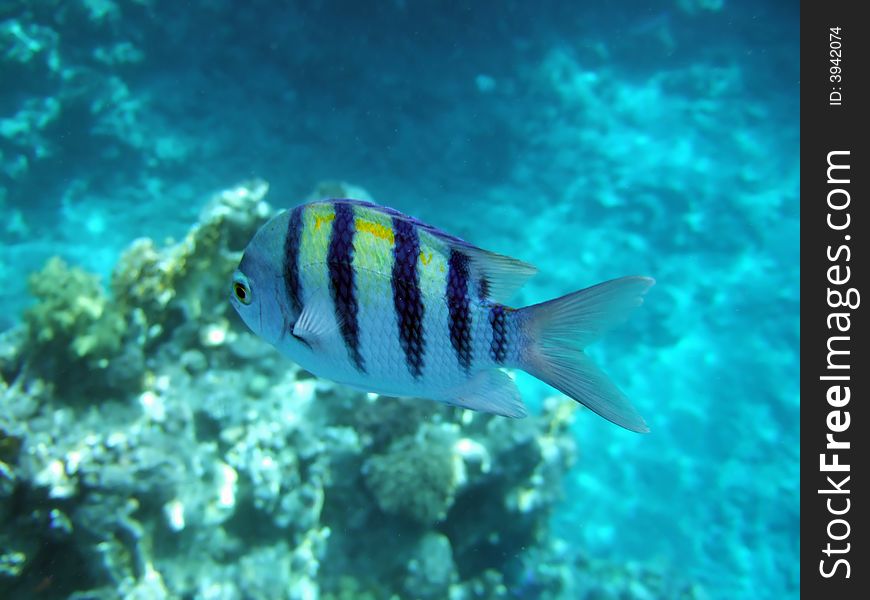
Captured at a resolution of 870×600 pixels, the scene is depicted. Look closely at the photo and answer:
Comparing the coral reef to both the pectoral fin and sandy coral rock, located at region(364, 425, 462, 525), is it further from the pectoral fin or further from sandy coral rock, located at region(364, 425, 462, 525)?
the pectoral fin

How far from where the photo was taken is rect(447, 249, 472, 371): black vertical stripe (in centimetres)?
139

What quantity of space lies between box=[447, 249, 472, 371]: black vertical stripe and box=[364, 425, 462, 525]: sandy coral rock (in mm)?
4006

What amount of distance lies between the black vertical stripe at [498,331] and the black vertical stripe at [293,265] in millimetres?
554

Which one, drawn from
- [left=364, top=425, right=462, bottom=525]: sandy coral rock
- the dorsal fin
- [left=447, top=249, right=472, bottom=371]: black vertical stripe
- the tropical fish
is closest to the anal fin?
the tropical fish

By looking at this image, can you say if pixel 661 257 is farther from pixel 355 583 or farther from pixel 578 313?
pixel 578 313

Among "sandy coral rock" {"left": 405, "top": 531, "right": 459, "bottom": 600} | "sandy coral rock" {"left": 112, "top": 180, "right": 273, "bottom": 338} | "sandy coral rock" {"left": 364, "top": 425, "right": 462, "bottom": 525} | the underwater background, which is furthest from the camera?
"sandy coral rock" {"left": 405, "top": 531, "right": 459, "bottom": 600}

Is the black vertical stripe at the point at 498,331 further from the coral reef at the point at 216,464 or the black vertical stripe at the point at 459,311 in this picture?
the coral reef at the point at 216,464

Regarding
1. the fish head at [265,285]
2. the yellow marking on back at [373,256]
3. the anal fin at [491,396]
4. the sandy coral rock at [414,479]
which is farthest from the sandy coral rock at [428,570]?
the yellow marking on back at [373,256]

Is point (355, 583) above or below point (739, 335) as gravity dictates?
below

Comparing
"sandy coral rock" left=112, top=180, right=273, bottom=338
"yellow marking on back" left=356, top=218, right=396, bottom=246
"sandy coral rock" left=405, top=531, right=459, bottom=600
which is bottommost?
"sandy coral rock" left=405, top=531, right=459, bottom=600

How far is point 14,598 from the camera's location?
3342mm

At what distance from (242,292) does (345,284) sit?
35 cm
